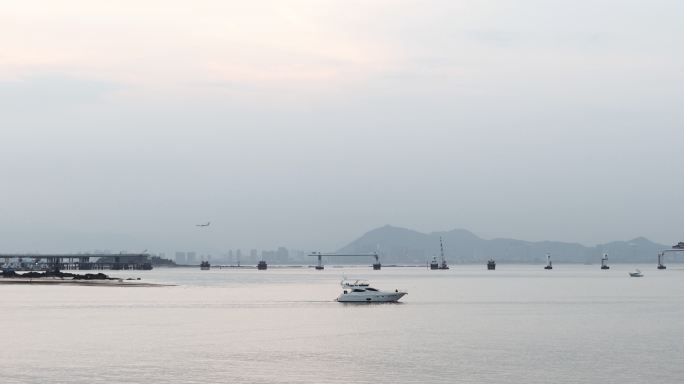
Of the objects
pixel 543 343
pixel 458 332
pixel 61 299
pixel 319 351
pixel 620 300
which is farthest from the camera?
pixel 620 300

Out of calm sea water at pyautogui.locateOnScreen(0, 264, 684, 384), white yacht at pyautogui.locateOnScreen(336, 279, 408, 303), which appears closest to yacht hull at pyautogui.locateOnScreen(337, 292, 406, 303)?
white yacht at pyautogui.locateOnScreen(336, 279, 408, 303)

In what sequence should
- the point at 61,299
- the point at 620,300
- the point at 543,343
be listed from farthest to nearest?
the point at 620,300
the point at 61,299
the point at 543,343

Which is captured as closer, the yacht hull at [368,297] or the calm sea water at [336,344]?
the calm sea water at [336,344]

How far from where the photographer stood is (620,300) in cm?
13588

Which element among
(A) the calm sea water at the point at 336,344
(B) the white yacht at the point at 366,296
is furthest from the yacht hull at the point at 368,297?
(A) the calm sea water at the point at 336,344

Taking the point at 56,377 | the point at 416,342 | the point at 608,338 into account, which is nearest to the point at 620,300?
the point at 608,338

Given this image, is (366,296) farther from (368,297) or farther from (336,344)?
(336,344)

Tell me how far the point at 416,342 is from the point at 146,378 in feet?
Result: 91.5

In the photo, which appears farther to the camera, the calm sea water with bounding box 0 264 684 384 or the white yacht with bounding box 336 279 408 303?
the white yacht with bounding box 336 279 408 303

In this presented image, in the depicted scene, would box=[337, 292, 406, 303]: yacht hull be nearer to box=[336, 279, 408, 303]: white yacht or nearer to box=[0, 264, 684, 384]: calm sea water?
box=[336, 279, 408, 303]: white yacht

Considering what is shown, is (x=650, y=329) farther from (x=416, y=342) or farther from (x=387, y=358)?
(x=387, y=358)

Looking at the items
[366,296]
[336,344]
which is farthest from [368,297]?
[336,344]

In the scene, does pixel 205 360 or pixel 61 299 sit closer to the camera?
pixel 205 360

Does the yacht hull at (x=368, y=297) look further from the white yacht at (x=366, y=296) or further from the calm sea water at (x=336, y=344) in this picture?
the calm sea water at (x=336, y=344)
